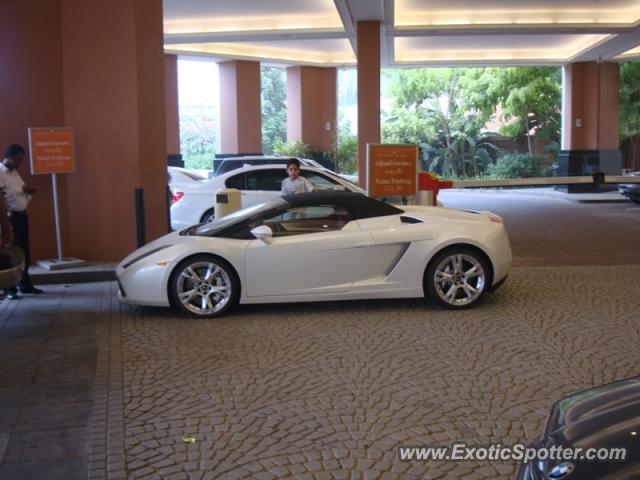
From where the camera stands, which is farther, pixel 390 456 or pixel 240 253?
pixel 240 253

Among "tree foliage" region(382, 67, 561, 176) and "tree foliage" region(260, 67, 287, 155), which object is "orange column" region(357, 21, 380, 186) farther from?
"tree foliage" region(260, 67, 287, 155)

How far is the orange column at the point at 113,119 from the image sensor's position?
34.9 ft

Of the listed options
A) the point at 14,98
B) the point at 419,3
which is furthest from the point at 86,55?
the point at 419,3

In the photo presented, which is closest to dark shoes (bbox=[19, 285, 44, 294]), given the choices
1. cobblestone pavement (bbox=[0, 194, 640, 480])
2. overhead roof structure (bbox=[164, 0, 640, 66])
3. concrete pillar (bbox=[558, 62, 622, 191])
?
cobblestone pavement (bbox=[0, 194, 640, 480])

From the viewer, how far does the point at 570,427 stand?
2986 millimetres

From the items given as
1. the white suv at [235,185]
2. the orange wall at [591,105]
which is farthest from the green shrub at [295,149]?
the white suv at [235,185]

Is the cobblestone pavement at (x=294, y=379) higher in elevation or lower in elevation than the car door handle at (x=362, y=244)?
lower

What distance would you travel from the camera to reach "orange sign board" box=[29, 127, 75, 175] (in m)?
10.1

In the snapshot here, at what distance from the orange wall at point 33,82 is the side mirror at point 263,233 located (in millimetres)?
4706

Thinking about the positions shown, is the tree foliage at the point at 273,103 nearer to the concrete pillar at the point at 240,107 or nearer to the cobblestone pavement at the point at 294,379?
the concrete pillar at the point at 240,107

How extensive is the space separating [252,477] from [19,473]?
1.33 metres

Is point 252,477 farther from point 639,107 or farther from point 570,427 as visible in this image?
point 639,107

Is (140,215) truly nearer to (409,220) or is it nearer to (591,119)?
(409,220)

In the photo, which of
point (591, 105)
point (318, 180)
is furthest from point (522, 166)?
point (318, 180)
